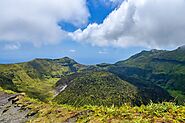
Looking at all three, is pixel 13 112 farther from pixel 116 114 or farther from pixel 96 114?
pixel 116 114

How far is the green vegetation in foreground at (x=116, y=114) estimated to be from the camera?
12.2 metres

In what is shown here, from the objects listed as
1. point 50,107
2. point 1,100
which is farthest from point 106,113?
point 1,100

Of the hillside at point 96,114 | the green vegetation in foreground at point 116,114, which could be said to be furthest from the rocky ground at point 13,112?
the green vegetation in foreground at point 116,114

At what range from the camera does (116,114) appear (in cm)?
1360

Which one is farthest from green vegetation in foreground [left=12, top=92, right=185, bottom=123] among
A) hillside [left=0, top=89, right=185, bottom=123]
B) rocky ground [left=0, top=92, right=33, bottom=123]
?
rocky ground [left=0, top=92, right=33, bottom=123]

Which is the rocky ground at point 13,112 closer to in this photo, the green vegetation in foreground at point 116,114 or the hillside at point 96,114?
the hillside at point 96,114

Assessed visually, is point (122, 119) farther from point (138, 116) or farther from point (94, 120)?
point (94, 120)

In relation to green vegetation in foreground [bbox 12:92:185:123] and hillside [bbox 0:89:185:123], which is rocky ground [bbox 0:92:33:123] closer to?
hillside [bbox 0:89:185:123]

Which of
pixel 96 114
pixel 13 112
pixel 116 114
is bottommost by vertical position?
pixel 13 112

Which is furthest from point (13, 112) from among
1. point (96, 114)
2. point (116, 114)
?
point (116, 114)

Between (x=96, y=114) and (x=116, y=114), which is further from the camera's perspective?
(x=96, y=114)

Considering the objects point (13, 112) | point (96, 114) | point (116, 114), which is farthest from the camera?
point (13, 112)

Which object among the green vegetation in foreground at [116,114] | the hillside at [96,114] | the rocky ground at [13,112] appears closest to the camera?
the green vegetation in foreground at [116,114]

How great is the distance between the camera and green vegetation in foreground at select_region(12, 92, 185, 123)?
12250 mm
